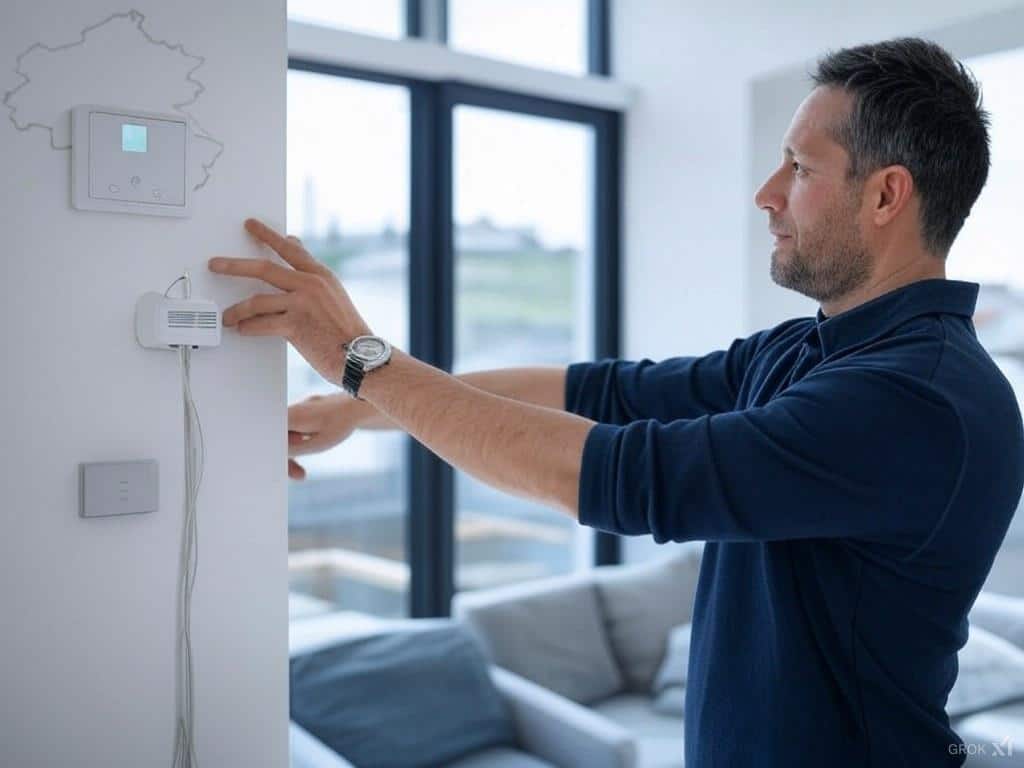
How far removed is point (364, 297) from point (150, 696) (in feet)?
7.12

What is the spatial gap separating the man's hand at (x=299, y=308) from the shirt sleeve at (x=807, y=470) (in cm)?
43

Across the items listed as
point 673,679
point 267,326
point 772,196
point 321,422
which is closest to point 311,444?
point 321,422

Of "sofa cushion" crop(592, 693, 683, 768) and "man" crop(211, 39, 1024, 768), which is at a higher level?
"man" crop(211, 39, 1024, 768)

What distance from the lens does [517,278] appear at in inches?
152

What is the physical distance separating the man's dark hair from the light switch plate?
36.2 inches

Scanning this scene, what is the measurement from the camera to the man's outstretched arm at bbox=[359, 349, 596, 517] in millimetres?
1165

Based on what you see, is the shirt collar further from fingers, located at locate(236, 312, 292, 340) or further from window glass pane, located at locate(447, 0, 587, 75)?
window glass pane, located at locate(447, 0, 587, 75)

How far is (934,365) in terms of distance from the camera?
1131mm

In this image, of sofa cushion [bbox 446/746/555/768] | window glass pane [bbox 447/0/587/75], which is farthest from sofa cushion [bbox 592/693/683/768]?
window glass pane [bbox 447/0/587/75]

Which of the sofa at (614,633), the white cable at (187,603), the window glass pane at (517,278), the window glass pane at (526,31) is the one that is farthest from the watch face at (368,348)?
the window glass pane at (526,31)

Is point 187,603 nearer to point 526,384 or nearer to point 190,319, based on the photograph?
point 190,319

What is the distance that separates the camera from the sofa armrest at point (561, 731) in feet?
8.11

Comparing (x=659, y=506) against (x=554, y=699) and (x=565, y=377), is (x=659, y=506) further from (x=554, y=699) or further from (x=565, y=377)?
(x=554, y=699)

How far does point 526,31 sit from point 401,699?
2630mm
